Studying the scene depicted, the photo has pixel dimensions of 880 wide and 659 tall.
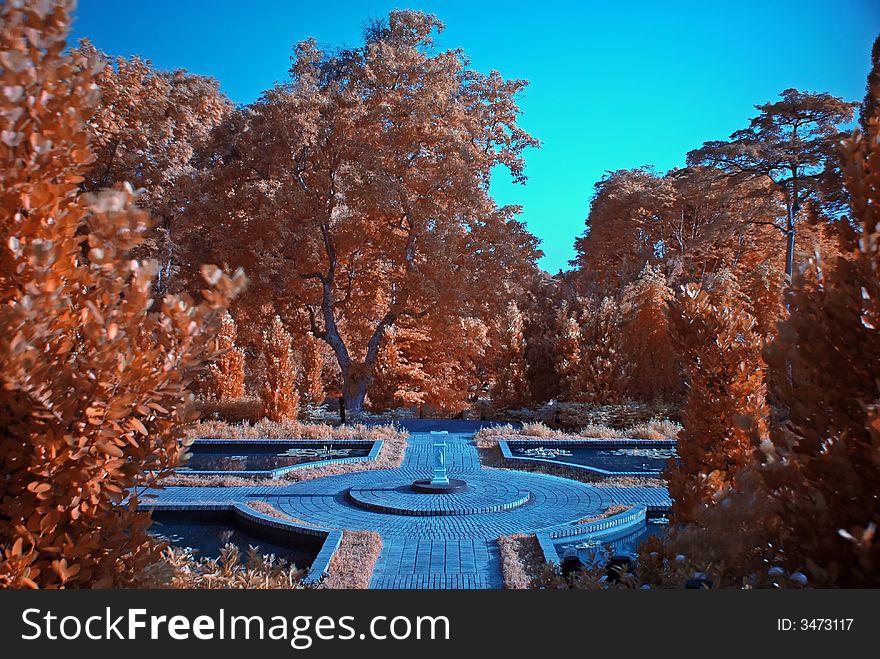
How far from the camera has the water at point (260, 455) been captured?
901cm

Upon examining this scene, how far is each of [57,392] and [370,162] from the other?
12.9 m

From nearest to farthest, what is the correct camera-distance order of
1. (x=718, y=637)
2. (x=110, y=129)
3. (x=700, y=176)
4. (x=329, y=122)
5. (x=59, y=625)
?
(x=59, y=625) < (x=718, y=637) < (x=110, y=129) < (x=329, y=122) < (x=700, y=176)

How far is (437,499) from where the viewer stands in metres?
6.59

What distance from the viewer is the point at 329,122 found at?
14.9 m

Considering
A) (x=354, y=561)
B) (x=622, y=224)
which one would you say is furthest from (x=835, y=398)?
(x=622, y=224)

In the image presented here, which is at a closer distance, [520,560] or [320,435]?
[520,560]

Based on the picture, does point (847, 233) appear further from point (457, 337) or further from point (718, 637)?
point (457, 337)

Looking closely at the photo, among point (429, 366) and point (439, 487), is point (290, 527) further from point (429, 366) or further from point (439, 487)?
point (429, 366)

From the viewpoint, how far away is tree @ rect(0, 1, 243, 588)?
179cm

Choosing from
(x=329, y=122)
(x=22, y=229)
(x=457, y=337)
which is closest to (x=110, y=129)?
(x=329, y=122)

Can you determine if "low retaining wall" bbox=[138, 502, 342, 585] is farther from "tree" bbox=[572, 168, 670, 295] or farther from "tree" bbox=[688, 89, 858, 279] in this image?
"tree" bbox=[572, 168, 670, 295]

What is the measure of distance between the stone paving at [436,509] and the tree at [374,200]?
6877mm

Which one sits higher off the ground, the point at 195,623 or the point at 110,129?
the point at 110,129

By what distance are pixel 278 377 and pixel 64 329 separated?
1043 centimetres
